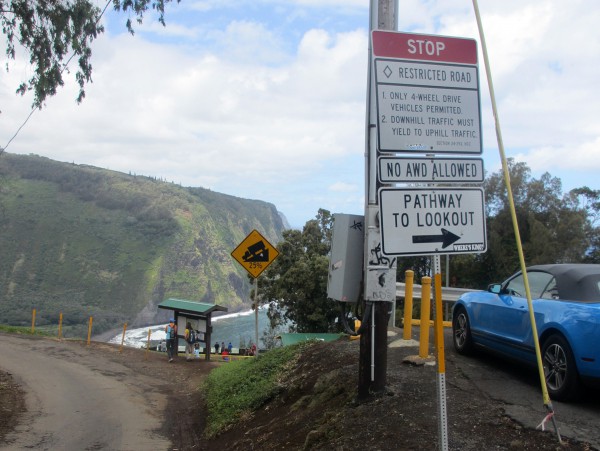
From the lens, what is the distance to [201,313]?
881 inches

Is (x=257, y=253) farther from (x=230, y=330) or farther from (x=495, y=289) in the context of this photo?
(x=230, y=330)

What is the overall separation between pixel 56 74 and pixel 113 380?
8.17 metres

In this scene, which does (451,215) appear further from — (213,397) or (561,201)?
(561,201)

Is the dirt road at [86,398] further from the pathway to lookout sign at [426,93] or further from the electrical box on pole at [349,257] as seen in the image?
the pathway to lookout sign at [426,93]

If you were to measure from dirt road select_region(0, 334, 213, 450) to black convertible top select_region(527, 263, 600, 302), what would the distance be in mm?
6138

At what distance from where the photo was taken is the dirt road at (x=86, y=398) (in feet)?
29.5

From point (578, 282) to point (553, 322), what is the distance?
551mm

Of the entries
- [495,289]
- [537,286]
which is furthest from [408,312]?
[537,286]

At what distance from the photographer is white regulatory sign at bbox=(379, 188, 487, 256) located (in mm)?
3709

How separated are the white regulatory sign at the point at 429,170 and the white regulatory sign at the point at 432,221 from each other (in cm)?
15

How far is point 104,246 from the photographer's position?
10875 cm

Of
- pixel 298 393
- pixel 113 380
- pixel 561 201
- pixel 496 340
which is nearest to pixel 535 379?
pixel 496 340

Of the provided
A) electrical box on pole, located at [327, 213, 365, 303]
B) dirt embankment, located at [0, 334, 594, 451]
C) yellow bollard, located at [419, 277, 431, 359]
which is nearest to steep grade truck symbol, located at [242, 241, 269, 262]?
dirt embankment, located at [0, 334, 594, 451]

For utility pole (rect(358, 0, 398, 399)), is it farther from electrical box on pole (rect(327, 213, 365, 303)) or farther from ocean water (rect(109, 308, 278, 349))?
ocean water (rect(109, 308, 278, 349))
